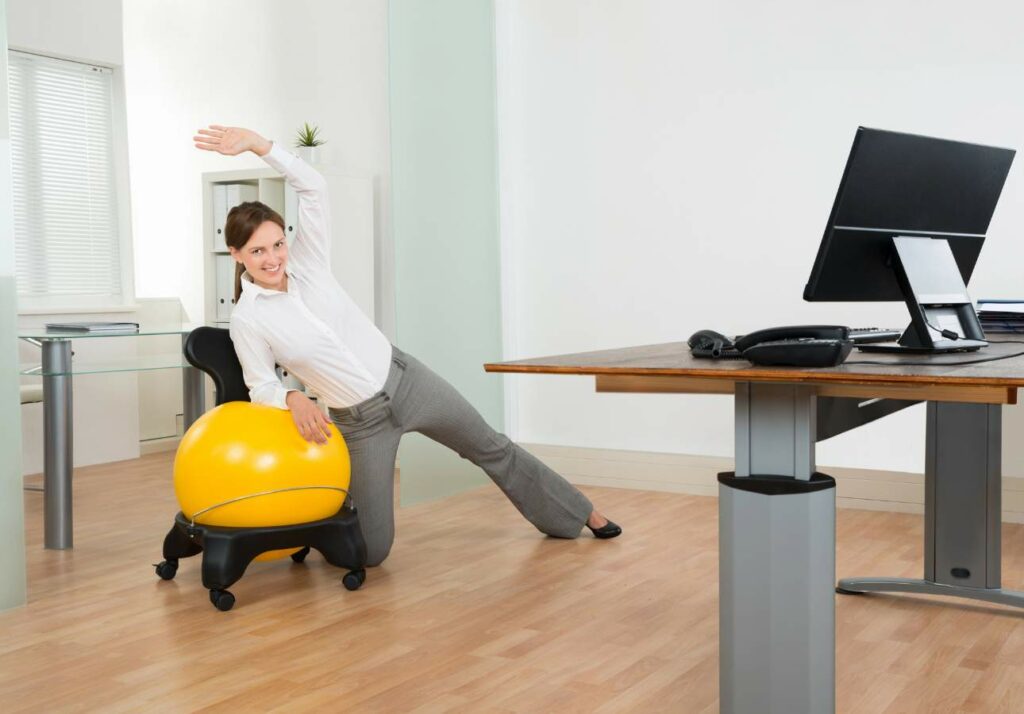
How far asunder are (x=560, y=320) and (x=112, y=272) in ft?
8.70

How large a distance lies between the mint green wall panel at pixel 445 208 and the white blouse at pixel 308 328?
98cm

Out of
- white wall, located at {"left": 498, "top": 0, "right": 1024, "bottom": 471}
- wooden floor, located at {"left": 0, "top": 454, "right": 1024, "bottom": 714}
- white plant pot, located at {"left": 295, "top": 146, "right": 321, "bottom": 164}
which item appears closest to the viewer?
wooden floor, located at {"left": 0, "top": 454, "right": 1024, "bottom": 714}

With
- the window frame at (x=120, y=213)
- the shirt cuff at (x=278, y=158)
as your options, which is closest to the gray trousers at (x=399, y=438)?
the shirt cuff at (x=278, y=158)

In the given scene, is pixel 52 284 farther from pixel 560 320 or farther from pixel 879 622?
pixel 879 622

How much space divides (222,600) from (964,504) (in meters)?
1.97

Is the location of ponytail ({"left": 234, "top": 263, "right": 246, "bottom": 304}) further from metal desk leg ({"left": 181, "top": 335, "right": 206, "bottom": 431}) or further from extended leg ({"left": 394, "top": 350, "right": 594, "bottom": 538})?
metal desk leg ({"left": 181, "top": 335, "right": 206, "bottom": 431})

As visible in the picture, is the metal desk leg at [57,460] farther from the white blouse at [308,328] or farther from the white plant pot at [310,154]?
the white plant pot at [310,154]

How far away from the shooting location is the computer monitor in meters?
1.92

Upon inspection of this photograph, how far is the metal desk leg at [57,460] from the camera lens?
373 centimetres

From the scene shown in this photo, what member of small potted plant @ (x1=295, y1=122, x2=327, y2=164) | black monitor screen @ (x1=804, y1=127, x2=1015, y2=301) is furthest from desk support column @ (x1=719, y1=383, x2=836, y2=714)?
small potted plant @ (x1=295, y1=122, x2=327, y2=164)

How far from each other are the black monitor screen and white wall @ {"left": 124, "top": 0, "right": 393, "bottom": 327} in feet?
11.4

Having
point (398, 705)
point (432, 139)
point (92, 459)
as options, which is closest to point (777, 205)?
point (432, 139)

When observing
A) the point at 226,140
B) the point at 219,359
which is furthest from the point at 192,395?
the point at 226,140

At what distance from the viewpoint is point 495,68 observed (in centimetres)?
495
